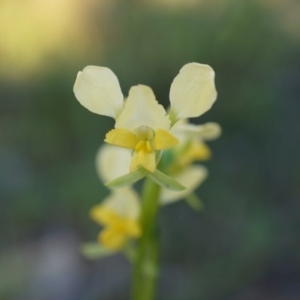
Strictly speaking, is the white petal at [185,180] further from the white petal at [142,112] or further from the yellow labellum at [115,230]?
the white petal at [142,112]

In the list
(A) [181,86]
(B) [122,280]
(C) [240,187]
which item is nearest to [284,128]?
(C) [240,187]

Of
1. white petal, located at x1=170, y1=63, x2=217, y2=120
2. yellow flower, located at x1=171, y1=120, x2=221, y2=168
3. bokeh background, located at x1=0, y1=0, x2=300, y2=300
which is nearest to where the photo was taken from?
white petal, located at x1=170, y1=63, x2=217, y2=120

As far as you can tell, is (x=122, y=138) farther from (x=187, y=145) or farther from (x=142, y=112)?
(x=187, y=145)

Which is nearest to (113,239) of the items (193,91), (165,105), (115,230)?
(115,230)

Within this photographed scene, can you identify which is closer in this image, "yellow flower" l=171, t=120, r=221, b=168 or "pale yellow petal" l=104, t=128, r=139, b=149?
"pale yellow petal" l=104, t=128, r=139, b=149

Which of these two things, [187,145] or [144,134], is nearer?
[144,134]

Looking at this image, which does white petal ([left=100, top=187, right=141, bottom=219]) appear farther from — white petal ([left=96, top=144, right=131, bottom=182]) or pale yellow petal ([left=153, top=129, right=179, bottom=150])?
pale yellow petal ([left=153, top=129, right=179, bottom=150])

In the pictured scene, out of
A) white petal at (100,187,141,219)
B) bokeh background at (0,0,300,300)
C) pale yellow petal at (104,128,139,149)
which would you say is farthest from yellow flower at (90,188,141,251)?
bokeh background at (0,0,300,300)
